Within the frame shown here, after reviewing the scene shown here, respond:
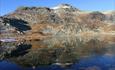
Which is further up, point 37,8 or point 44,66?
point 37,8

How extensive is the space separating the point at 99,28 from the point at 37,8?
23672 mm

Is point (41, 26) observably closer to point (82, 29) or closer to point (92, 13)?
point (82, 29)

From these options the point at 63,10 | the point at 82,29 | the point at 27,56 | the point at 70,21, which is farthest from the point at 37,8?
the point at 27,56

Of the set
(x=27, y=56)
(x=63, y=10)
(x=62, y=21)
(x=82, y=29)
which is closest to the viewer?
(x=27, y=56)

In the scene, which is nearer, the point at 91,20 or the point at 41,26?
the point at 41,26

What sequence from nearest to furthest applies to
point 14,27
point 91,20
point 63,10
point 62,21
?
point 14,27
point 62,21
point 91,20
point 63,10

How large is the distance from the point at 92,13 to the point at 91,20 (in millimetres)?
7705

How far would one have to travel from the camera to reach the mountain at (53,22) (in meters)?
65.6

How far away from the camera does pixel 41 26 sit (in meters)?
75.2

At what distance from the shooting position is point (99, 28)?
257 ft

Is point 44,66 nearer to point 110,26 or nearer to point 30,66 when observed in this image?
point 30,66

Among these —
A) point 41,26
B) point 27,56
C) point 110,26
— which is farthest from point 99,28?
point 27,56

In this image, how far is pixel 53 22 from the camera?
79.2 meters

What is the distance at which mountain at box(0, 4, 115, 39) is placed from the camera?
6556 centimetres
